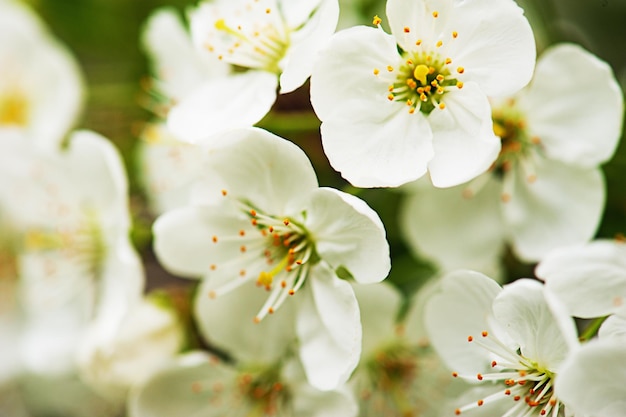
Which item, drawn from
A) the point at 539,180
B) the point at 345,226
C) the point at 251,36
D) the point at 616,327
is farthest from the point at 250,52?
the point at 616,327

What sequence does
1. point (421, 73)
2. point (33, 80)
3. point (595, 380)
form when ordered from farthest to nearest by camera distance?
point (33, 80) → point (421, 73) → point (595, 380)

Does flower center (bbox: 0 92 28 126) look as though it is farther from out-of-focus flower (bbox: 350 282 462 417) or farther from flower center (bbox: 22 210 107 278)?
out-of-focus flower (bbox: 350 282 462 417)

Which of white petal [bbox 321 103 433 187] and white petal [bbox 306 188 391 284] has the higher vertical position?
white petal [bbox 321 103 433 187]

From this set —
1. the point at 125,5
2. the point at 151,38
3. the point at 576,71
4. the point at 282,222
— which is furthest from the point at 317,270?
the point at 125,5

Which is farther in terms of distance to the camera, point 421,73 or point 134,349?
point 134,349

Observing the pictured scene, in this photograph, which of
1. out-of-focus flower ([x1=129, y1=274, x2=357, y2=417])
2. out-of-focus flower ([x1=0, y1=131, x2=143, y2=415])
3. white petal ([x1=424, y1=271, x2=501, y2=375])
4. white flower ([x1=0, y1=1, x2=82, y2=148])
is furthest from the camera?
white flower ([x1=0, y1=1, x2=82, y2=148])

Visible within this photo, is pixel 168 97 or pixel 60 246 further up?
pixel 168 97

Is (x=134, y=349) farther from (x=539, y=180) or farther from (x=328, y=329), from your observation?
(x=539, y=180)

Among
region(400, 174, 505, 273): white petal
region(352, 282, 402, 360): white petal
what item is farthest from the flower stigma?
region(400, 174, 505, 273): white petal
